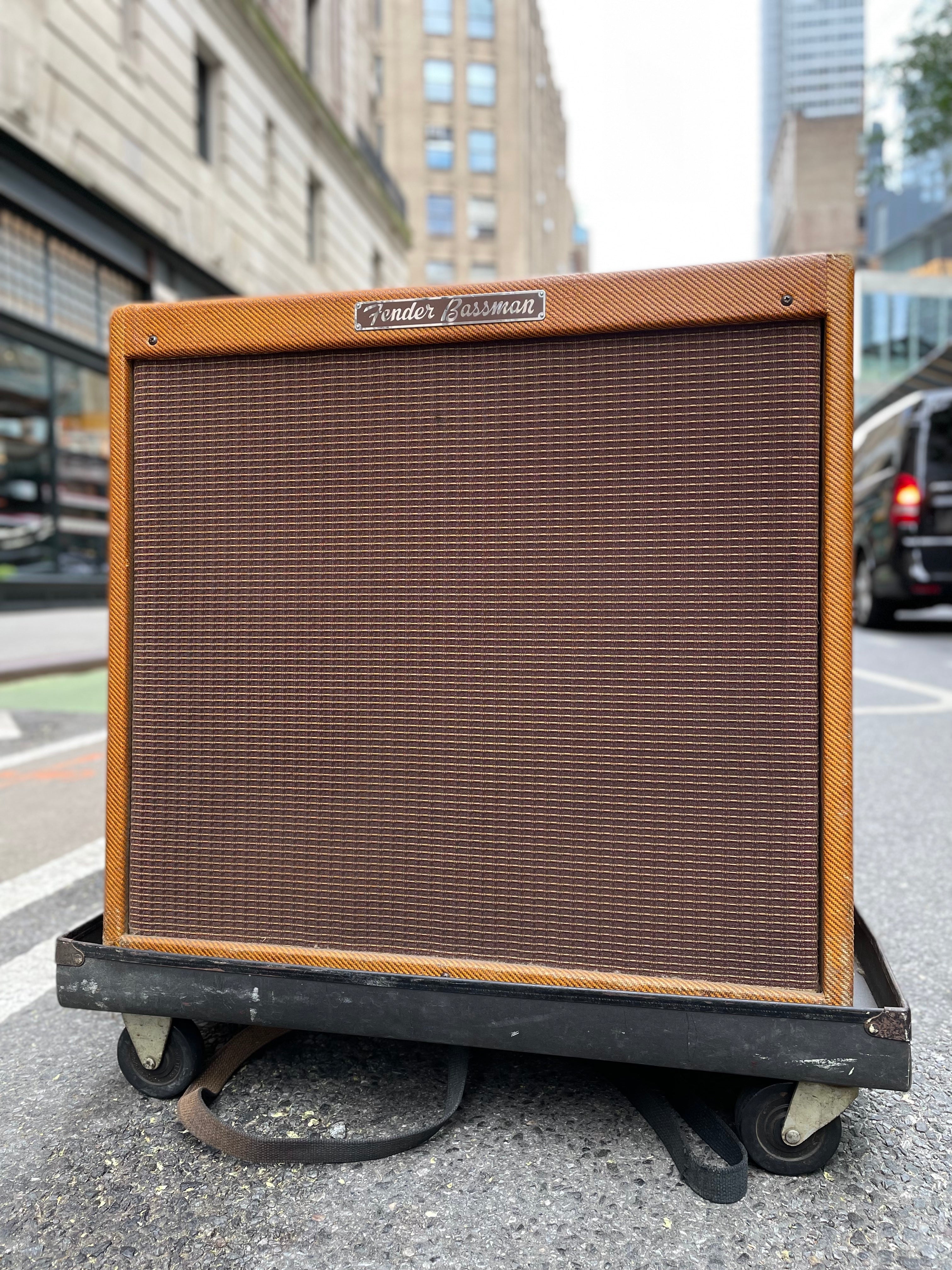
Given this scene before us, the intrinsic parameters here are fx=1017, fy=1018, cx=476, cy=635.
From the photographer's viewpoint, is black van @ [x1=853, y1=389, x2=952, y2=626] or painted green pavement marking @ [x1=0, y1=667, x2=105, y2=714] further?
black van @ [x1=853, y1=389, x2=952, y2=626]

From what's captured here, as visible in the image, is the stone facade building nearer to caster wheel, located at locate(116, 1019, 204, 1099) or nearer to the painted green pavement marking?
the painted green pavement marking

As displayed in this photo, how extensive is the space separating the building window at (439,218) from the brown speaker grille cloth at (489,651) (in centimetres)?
5740

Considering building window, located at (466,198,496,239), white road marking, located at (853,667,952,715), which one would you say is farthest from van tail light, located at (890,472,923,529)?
building window, located at (466,198,496,239)

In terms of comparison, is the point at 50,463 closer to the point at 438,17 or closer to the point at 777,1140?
the point at 777,1140

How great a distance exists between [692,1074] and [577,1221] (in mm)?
395

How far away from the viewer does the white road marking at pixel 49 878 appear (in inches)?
113

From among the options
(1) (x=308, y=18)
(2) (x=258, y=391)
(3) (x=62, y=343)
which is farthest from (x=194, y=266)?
(2) (x=258, y=391)

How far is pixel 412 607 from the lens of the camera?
1.60m

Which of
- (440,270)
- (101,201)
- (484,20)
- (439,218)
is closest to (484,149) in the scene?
(439,218)

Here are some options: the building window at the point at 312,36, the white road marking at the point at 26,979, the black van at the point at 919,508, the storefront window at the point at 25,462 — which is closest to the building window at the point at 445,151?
the building window at the point at 312,36

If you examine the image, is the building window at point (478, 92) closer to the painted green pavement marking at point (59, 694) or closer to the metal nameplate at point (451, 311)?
the painted green pavement marking at point (59, 694)

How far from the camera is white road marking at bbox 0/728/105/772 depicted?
4.91m

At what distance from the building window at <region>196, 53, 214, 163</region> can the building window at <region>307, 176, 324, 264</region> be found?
17.5 feet

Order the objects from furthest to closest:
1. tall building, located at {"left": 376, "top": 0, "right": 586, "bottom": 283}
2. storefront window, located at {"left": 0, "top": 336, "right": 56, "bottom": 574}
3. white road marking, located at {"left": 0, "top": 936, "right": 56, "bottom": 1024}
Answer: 1. tall building, located at {"left": 376, "top": 0, "right": 586, "bottom": 283}
2. storefront window, located at {"left": 0, "top": 336, "right": 56, "bottom": 574}
3. white road marking, located at {"left": 0, "top": 936, "right": 56, "bottom": 1024}
